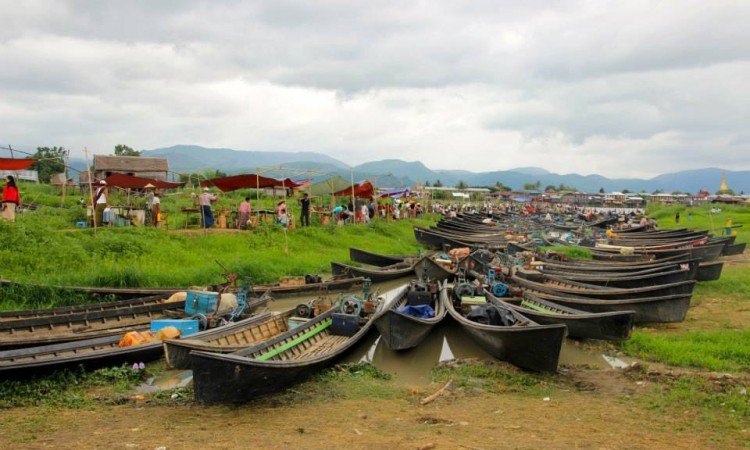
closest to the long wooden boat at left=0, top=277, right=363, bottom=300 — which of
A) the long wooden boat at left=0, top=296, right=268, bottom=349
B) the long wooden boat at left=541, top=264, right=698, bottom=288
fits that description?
the long wooden boat at left=0, top=296, right=268, bottom=349

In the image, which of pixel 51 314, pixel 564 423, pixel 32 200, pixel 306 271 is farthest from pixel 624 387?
pixel 32 200

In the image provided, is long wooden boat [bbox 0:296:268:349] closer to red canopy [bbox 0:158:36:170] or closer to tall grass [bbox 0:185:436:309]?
tall grass [bbox 0:185:436:309]

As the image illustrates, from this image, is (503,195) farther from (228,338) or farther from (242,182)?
(228,338)

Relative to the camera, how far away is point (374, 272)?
16.0 metres

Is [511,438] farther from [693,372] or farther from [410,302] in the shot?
[410,302]

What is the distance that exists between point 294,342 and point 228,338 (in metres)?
1.03

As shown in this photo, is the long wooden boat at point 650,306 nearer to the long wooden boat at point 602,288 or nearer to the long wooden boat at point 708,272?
the long wooden boat at point 602,288

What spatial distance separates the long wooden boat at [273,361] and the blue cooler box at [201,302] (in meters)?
2.12

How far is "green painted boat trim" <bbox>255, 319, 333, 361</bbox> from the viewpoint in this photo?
24.5 feet

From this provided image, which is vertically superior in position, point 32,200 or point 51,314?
point 32,200

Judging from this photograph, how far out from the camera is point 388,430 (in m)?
5.57

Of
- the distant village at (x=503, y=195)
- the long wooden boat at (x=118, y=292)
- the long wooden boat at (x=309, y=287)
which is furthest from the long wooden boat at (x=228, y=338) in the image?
the distant village at (x=503, y=195)

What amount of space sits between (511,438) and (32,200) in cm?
2412

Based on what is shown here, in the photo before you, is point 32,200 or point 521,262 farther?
point 32,200
